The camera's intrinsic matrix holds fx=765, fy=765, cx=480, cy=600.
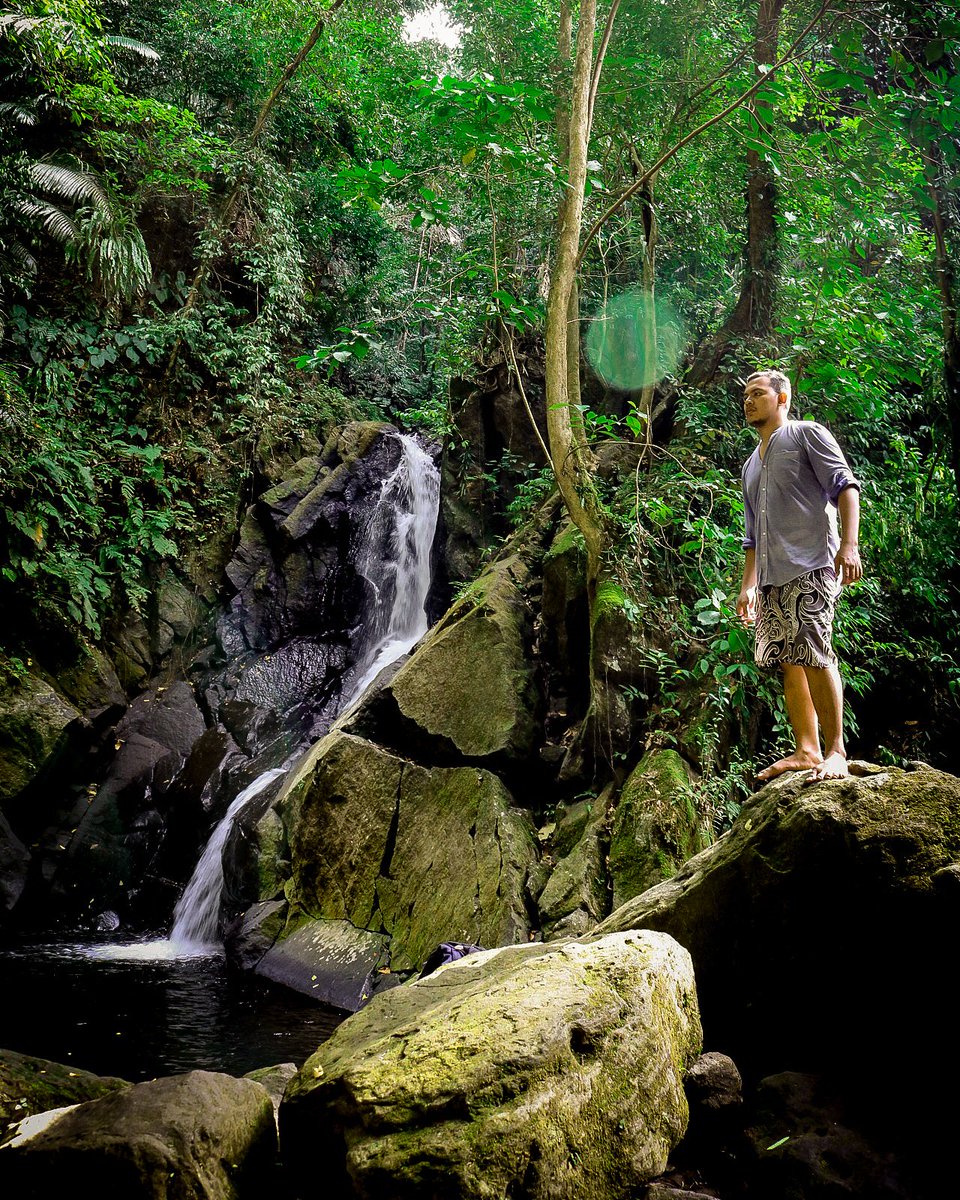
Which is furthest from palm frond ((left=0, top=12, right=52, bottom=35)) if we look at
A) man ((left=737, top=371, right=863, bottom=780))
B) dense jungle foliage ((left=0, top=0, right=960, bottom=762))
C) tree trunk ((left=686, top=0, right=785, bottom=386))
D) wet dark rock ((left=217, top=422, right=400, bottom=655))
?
man ((left=737, top=371, right=863, bottom=780))

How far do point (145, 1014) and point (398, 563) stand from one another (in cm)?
746

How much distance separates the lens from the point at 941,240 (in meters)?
Result: 4.52

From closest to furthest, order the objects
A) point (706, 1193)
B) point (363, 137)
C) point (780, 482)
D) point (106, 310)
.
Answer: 1. point (706, 1193)
2. point (780, 482)
3. point (106, 310)
4. point (363, 137)

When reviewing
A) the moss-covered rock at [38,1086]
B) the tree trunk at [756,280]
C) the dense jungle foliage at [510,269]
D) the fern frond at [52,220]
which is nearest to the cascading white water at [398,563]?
the dense jungle foliage at [510,269]

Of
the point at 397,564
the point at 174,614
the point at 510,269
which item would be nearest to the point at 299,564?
the point at 397,564

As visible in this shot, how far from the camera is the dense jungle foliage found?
6180 millimetres

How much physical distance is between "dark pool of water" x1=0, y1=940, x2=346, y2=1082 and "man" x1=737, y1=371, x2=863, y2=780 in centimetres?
Answer: 407

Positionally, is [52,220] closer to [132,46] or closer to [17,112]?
[17,112]

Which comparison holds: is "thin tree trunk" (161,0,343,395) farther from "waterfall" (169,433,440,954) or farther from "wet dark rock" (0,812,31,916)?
"wet dark rock" (0,812,31,916)

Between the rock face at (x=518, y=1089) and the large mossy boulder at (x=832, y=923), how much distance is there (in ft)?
1.54

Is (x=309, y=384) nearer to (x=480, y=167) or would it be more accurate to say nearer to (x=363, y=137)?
(x=363, y=137)

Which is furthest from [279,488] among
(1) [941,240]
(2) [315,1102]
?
(2) [315,1102]

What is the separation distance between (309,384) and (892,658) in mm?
11268

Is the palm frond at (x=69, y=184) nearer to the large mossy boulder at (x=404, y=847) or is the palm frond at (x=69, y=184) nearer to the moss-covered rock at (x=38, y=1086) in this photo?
the large mossy boulder at (x=404, y=847)
